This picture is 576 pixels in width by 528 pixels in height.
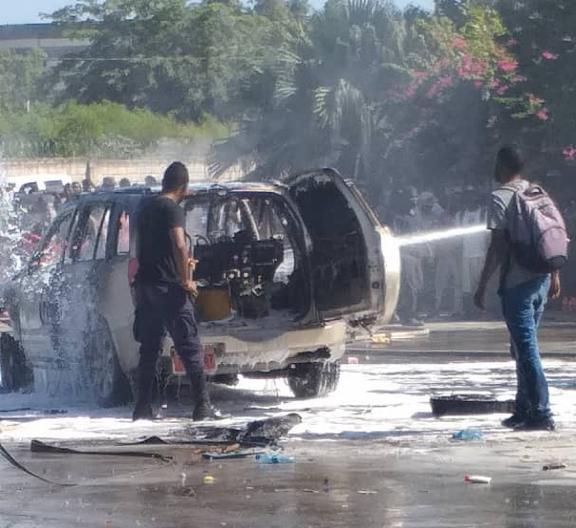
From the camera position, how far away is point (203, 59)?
59344mm

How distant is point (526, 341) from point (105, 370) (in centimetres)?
332

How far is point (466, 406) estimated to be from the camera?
10305 mm

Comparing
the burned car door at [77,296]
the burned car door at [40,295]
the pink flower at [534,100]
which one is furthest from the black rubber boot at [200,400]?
the pink flower at [534,100]

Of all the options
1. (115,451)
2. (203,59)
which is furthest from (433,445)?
(203,59)

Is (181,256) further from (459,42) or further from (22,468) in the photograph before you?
(459,42)

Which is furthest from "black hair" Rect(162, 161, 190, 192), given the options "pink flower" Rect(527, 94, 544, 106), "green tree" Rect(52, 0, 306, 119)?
"green tree" Rect(52, 0, 306, 119)

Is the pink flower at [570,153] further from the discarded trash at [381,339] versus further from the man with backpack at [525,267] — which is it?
the man with backpack at [525,267]

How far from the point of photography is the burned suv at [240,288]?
11312 millimetres

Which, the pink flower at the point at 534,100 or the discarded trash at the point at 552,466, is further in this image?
the pink flower at the point at 534,100

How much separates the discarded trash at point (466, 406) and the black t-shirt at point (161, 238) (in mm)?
1869

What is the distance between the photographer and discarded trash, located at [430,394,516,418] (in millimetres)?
10297

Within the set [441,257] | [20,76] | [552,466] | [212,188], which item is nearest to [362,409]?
[212,188]

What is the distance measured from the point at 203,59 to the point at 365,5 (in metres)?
24.6

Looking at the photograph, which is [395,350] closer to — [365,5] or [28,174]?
[365,5]
